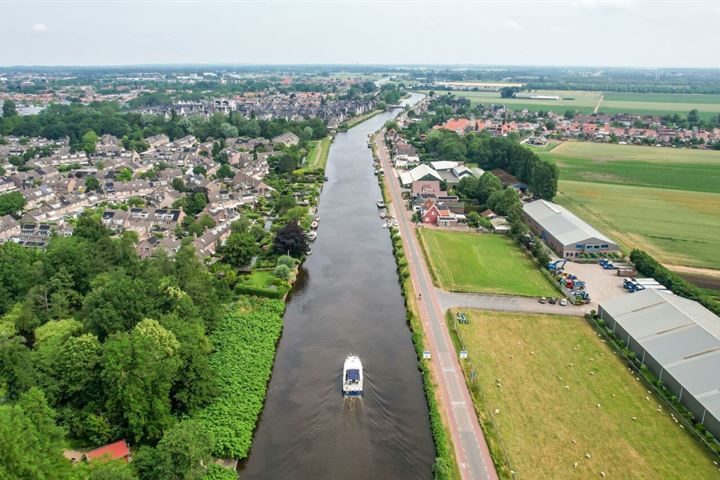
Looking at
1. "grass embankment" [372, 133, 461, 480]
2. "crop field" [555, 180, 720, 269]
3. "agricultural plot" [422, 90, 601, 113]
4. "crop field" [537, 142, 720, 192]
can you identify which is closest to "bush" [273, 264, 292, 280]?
"grass embankment" [372, 133, 461, 480]

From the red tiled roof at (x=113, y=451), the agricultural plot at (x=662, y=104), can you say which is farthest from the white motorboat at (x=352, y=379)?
the agricultural plot at (x=662, y=104)

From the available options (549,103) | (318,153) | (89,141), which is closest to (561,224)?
(318,153)

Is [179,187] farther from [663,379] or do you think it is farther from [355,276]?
[663,379]

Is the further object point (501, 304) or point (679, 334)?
point (501, 304)

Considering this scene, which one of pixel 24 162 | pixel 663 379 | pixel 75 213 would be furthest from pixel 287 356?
pixel 24 162

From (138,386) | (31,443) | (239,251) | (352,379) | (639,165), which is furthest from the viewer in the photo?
(639,165)

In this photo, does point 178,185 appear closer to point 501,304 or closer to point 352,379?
point 501,304

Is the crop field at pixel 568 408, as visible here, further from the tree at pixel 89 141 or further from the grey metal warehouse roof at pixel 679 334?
the tree at pixel 89 141
